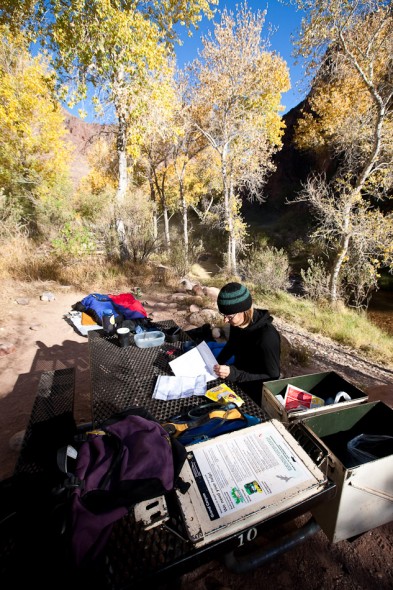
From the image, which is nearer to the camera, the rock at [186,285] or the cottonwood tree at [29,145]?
the rock at [186,285]

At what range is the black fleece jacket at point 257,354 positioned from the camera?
2.20m

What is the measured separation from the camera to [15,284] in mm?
6246

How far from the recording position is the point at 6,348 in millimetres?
3773

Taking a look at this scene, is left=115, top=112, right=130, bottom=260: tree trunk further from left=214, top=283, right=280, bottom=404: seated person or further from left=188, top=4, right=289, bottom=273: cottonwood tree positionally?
left=214, top=283, right=280, bottom=404: seated person

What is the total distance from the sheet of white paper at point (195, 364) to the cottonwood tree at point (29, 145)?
10.5 m

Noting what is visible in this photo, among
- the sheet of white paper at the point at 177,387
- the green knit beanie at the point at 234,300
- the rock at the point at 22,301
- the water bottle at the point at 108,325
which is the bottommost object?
the rock at the point at 22,301

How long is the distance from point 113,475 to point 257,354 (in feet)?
4.86

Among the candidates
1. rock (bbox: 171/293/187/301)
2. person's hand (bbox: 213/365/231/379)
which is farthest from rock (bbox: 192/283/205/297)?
person's hand (bbox: 213/365/231/379)

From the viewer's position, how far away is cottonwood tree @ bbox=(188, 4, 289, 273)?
33.5 ft

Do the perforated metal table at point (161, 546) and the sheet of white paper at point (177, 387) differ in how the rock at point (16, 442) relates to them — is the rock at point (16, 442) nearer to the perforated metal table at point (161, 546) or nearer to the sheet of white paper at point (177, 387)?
the perforated metal table at point (161, 546)

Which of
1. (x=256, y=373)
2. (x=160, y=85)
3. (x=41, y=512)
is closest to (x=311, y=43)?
(x=160, y=85)

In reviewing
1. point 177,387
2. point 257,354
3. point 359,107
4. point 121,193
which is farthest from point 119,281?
point 359,107

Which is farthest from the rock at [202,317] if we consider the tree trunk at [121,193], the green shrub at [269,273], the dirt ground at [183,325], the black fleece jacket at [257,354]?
the green shrub at [269,273]

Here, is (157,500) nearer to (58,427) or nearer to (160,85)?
(58,427)
